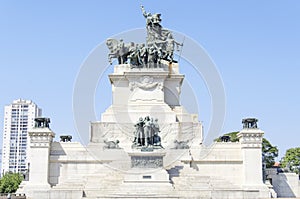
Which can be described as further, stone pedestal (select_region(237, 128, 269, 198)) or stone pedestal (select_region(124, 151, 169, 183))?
stone pedestal (select_region(237, 128, 269, 198))

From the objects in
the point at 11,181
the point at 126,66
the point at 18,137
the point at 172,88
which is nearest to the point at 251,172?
the point at 172,88

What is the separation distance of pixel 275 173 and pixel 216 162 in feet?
21.2

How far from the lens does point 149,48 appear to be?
4797 centimetres

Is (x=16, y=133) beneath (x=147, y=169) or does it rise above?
above

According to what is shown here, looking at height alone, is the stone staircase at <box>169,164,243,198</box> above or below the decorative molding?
below

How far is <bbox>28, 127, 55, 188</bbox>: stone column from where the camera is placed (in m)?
39.7

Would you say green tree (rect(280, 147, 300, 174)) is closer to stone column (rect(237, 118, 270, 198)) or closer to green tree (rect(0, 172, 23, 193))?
stone column (rect(237, 118, 270, 198))

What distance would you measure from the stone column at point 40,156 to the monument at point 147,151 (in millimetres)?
84

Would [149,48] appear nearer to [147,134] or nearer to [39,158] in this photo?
[147,134]

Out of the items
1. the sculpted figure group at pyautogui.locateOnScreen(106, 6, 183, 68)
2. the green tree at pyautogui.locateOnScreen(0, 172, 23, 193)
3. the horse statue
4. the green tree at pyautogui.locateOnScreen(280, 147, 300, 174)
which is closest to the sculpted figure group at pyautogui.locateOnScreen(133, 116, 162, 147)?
the sculpted figure group at pyautogui.locateOnScreen(106, 6, 183, 68)

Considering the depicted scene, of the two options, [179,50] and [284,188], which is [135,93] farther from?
[284,188]

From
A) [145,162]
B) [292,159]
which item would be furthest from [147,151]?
[292,159]

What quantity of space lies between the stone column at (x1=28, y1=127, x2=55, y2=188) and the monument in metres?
0.08

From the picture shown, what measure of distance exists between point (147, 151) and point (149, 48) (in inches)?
582
